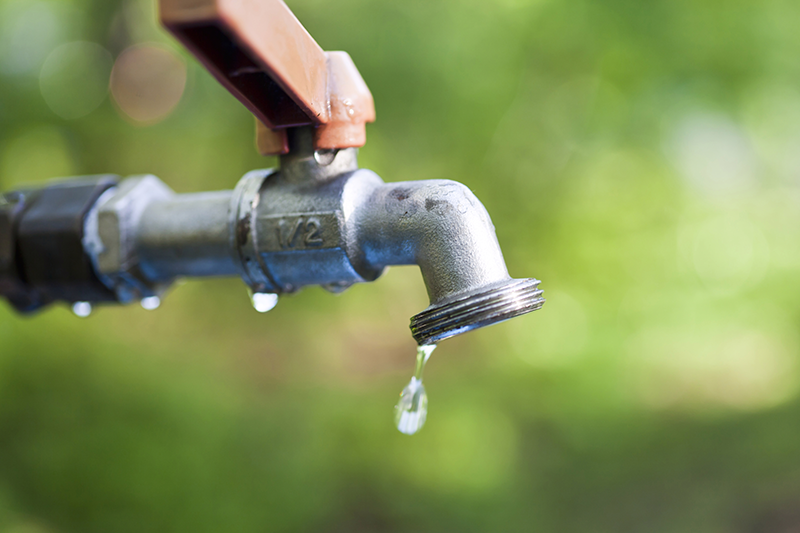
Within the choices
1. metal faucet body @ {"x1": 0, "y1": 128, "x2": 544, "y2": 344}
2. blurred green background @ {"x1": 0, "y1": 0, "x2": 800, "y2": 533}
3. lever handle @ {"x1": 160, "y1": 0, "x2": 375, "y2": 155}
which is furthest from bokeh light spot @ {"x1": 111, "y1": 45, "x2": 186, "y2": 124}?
lever handle @ {"x1": 160, "y1": 0, "x2": 375, "y2": 155}

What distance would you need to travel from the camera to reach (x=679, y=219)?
7.80 feet

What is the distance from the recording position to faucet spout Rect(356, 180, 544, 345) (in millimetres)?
474

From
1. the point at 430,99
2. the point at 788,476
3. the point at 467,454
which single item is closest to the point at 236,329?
the point at 467,454

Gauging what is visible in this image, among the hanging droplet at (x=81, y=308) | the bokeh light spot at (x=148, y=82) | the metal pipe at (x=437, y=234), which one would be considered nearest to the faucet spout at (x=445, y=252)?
the metal pipe at (x=437, y=234)

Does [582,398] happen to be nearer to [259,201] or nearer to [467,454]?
[467,454]

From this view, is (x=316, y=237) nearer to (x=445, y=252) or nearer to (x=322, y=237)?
(x=322, y=237)

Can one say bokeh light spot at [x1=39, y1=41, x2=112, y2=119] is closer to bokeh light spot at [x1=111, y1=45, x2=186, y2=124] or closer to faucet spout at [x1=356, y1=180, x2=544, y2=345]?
bokeh light spot at [x1=111, y1=45, x2=186, y2=124]

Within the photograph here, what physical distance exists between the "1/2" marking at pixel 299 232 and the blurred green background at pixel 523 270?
1659 mm

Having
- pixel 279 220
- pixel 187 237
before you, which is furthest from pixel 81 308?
pixel 279 220

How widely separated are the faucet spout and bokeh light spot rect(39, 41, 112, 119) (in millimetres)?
2125

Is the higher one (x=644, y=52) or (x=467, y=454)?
(x=644, y=52)

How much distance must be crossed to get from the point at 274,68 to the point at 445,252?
21 centimetres

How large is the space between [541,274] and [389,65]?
3.46 feet

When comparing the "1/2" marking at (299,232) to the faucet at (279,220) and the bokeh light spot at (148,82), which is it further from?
the bokeh light spot at (148,82)
